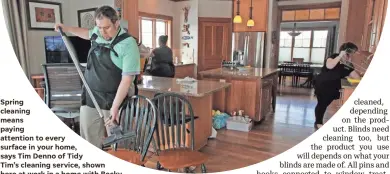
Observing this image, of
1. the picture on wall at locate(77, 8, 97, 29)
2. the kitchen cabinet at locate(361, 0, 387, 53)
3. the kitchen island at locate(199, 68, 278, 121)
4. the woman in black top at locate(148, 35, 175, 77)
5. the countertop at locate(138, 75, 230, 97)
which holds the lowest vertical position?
the kitchen island at locate(199, 68, 278, 121)

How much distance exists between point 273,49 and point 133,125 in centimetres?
387

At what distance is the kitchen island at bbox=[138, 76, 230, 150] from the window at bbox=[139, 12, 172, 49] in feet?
7.81

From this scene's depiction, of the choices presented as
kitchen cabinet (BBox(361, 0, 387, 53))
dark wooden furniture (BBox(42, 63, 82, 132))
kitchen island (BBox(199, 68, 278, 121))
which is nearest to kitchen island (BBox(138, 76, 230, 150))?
dark wooden furniture (BBox(42, 63, 82, 132))

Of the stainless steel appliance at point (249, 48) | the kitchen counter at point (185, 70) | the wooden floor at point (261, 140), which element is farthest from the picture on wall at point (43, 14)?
the stainless steel appliance at point (249, 48)

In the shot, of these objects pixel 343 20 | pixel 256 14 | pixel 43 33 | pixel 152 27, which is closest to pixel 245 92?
pixel 256 14

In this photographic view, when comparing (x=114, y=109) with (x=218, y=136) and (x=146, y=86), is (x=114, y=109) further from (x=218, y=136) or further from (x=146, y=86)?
(x=218, y=136)

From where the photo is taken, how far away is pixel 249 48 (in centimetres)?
448

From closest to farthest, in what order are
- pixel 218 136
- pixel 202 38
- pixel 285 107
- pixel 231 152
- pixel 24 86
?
pixel 24 86, pixel 231 152, pixel 218 136, pixel 285 107, pixel 202 38

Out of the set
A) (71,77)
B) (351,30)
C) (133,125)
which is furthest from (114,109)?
(351,30)

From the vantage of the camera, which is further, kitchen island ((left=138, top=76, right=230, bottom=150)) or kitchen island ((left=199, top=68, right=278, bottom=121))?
kitchen island ((left=199, top=68, right=278, bottom=121))

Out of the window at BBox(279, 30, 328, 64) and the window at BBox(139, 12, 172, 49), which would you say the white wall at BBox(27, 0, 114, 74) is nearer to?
the window at BBox(139, 12, 172, 49)

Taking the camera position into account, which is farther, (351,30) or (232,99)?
(351,30)

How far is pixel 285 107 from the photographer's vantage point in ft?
13.2

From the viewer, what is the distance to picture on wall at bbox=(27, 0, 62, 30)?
2.52 meters
